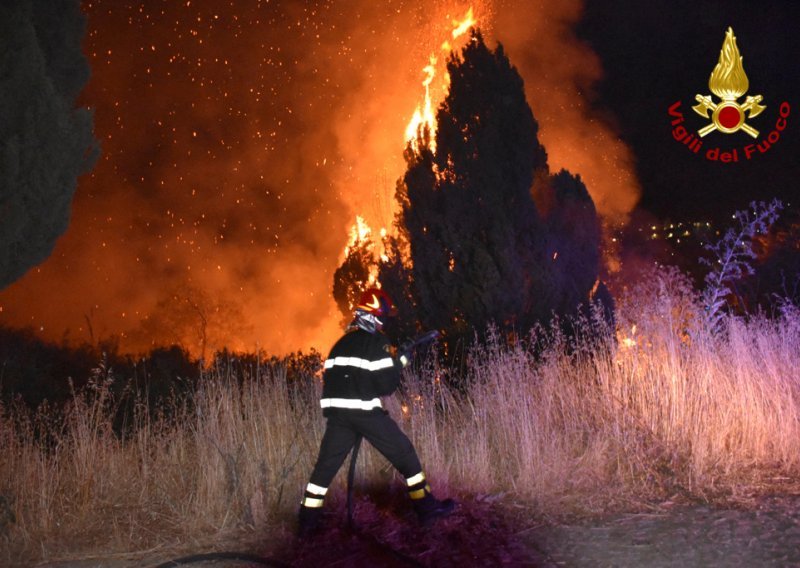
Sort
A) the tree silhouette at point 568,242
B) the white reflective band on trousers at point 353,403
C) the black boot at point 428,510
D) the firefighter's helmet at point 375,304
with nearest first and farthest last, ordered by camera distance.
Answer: the white reflective band on trousers at point 353,403 → the black boot at point 428,510 → the firefighter's helmet at point 375,304 → the tree silhouette at point 568,242

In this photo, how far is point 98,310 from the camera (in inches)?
968

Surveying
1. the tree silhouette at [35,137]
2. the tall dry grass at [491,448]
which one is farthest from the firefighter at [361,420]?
the tree silhouette at [35,137]

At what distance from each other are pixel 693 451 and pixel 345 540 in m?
3.21

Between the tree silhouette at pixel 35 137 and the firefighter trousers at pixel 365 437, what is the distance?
3293 mm

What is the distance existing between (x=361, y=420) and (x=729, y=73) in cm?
1085

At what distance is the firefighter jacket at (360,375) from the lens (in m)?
5.71

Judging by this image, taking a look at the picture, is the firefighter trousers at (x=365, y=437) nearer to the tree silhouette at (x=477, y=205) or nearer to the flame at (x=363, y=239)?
the tree silhouette at (x=477, y=205)

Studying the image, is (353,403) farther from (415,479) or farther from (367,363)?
(415,479)

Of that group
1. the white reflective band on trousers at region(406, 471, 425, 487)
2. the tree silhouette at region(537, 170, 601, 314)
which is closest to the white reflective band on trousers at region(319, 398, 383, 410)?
the white reflective band on trousers at region(406, 471, 425, 487)

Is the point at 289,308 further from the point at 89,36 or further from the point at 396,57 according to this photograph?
the point at 89,36

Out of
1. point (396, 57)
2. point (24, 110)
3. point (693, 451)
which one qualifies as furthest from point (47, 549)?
point (396, 57)

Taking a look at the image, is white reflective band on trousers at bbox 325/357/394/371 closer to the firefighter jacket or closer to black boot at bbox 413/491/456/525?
the firefighter jacket

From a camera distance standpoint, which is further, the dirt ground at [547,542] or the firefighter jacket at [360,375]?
the firefighter jacket at [360,375]

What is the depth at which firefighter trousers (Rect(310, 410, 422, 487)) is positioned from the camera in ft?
18.8
